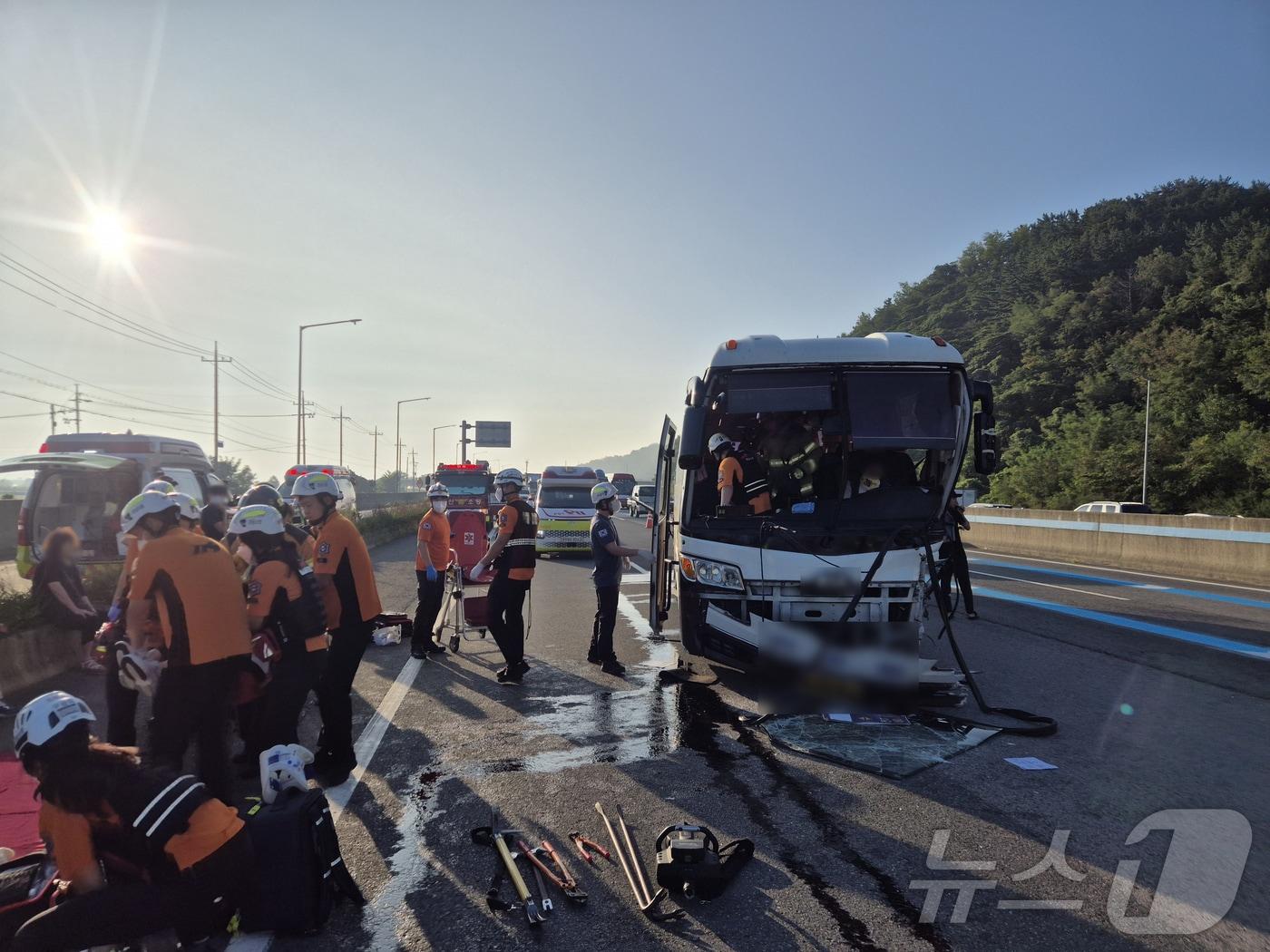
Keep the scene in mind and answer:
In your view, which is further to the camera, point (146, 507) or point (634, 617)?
point (634, 617)

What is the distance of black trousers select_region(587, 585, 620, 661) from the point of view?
813 centimetres

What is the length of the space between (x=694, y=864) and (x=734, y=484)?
4108mm

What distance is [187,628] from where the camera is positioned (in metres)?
4.04

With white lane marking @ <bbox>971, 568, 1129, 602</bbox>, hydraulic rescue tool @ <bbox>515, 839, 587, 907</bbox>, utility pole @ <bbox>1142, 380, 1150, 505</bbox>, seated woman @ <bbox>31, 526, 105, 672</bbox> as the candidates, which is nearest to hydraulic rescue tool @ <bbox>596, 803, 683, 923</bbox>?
hydraulic rescue tool @ <bbox>515, 839, 587, 907</bbox>

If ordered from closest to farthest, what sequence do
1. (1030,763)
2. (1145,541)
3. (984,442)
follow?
(1030,763) → (984,442) → (1145,541)

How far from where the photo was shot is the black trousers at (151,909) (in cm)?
276

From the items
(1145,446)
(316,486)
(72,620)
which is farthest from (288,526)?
(1145,446)

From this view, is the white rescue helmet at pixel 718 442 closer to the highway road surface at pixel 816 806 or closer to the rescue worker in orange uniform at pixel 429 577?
the highway road surface at pixel 816 806

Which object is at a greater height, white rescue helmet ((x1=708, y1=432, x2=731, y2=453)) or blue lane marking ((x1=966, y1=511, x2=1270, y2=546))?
white rescue helmet ((x1=708, y1=432, x2=731, y2=453))

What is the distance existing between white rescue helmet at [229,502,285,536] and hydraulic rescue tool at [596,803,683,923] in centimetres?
249

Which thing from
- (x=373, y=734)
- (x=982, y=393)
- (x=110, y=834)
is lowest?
(x=373, y=734)

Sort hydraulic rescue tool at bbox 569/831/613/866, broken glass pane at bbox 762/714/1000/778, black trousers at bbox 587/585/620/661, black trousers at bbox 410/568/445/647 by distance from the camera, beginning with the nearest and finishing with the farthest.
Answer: hydraulic rescue tool at bbox 569/831/613/866 → broken glass pane at bbox 762/714/1000/778 → black trousers at bbox 587/585/620/661 → black trousers at bbox 410/568/445/647

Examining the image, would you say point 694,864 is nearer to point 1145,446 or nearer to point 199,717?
point 199,717

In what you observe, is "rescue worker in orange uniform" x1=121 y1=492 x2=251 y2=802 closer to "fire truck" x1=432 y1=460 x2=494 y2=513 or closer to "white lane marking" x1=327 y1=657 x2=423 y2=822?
"white lane marking" x1=327 y1=657 x2=423 y2=822
